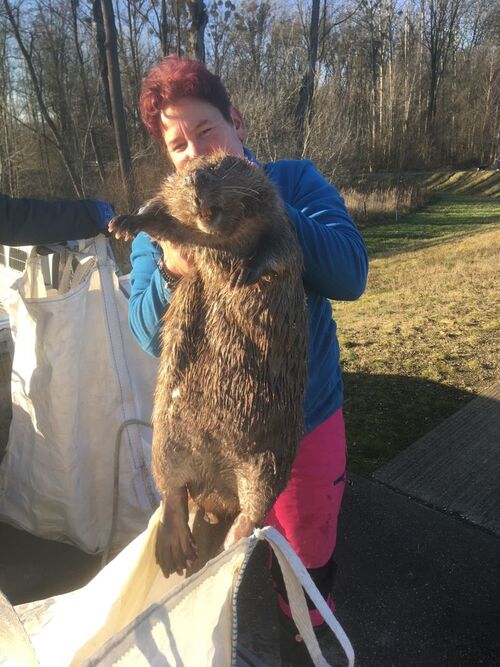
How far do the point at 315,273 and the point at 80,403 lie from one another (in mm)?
1952

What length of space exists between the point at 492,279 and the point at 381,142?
2872cm

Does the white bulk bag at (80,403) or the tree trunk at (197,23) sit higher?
the tree trunk at (197,23)

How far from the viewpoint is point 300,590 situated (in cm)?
127

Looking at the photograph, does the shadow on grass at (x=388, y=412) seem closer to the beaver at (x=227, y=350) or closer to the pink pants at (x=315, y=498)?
the pink pants at (x=315, y=498)

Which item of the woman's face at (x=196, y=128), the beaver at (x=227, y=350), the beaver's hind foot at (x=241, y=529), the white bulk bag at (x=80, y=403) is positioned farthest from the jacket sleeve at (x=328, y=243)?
the white bulk bag at (x=80, y=403)

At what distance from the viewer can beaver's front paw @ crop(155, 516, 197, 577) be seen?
4.74 ft

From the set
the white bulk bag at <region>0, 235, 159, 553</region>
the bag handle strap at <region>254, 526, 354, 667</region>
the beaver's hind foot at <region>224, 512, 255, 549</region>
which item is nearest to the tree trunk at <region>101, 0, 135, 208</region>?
the white bulk bag at <region>0, 235, 159, 553</region>

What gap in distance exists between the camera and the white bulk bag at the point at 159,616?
3.75 ft

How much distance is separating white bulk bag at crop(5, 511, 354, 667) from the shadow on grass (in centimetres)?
243

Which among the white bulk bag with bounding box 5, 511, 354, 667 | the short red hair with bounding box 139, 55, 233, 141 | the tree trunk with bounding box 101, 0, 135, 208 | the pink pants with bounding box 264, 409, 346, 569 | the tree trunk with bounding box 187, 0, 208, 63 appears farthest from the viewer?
the tree trunk with bounding box 101, 0, 135, 208

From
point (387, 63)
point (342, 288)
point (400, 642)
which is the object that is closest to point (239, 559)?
point (342, 288)

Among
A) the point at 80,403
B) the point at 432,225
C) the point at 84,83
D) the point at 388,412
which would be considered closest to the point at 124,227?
the point at 80,403

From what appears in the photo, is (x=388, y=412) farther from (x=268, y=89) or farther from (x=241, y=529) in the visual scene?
(x=268, y=89)

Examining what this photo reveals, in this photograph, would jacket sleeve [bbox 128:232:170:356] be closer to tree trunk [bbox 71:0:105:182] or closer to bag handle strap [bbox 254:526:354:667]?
bag handle strap [bbox 254:526:354:667]
